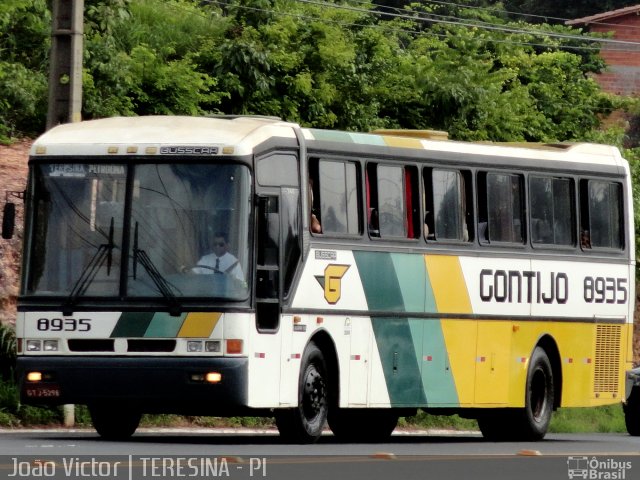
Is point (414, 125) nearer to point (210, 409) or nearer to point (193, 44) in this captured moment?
point (193, 44)

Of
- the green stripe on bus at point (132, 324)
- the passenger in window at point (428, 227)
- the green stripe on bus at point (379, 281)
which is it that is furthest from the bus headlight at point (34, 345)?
the passenger in window at point (428, 227)

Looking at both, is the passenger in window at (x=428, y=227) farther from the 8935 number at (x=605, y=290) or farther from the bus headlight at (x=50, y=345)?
the bus headlight at (x=50, y=345)

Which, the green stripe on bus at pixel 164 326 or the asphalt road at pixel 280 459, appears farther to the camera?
the green stripe on bus at pixel 164 326

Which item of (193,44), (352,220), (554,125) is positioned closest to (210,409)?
(352,220)

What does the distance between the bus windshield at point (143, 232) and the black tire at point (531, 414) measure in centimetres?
629

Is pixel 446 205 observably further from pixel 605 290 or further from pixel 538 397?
pixel 605 290

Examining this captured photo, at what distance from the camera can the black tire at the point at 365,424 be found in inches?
850

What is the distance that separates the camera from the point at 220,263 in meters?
17.2

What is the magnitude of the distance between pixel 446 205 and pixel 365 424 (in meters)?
2.98

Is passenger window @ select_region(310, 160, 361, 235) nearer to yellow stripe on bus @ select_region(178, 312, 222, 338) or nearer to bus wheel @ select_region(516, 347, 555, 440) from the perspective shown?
yellow stripe on bus @ select_region(178, 312, 222, 338)

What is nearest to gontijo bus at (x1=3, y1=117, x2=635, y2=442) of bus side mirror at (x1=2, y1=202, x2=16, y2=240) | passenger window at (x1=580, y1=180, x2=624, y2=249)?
bus side mirror at (x1=2, y1=202, x2=16, y2=240)

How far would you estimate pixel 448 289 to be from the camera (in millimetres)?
20688

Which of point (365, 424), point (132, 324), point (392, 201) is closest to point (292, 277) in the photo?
point (132, 324)

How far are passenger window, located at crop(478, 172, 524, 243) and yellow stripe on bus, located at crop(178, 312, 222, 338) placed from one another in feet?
17.2
